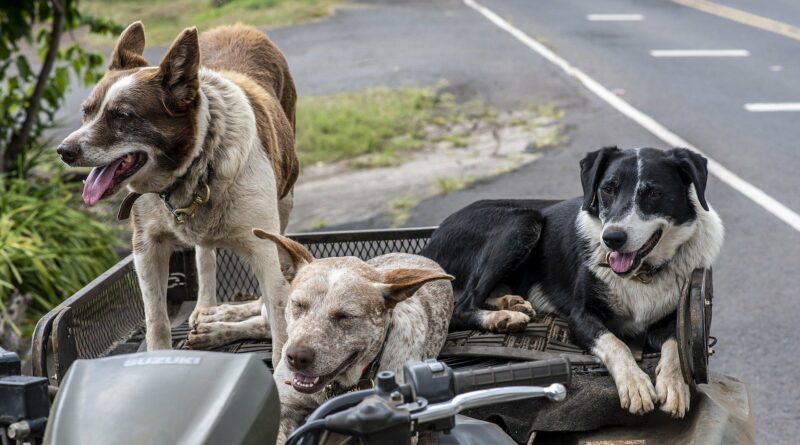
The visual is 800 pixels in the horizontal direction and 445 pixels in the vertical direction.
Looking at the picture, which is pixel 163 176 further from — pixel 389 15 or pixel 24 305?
pixel 389 15

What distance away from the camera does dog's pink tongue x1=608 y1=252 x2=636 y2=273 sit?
11.7 ft

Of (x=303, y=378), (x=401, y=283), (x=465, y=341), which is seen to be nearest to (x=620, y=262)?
(x=465, y=341)

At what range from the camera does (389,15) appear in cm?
1762

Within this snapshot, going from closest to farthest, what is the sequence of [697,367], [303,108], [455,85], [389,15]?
1. [697,367]
2. [303,108]
3. [455,85]
4. [389,15]

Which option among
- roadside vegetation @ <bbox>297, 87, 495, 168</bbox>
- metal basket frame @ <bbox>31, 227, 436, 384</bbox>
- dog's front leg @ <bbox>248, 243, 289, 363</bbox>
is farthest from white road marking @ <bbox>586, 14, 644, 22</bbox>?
dog's front leg @ <bbox>248, 243, 289, 363</bbox>

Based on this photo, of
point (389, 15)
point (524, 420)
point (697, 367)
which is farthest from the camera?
point (389, 15)

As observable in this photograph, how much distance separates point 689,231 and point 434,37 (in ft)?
39.3

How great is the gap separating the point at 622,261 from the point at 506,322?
47 centimetres

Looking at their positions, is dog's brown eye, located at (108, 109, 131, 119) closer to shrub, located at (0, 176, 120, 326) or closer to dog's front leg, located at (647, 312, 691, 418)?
dog's front leg, located at (647, 312, 691, 418)

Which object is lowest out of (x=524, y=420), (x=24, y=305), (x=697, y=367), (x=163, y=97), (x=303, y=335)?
(x=24, y=305)

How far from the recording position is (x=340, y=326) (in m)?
2.79

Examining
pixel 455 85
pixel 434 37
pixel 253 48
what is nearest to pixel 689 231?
pixel 253 48

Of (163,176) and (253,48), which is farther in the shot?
(253,48)

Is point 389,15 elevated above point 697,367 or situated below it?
below
